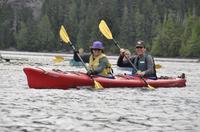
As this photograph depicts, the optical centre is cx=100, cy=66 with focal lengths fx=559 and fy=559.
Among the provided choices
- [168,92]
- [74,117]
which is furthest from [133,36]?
[74,117]

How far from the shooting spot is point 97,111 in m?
16.4

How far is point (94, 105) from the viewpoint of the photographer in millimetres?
17828

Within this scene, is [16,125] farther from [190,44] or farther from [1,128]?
[190,44]

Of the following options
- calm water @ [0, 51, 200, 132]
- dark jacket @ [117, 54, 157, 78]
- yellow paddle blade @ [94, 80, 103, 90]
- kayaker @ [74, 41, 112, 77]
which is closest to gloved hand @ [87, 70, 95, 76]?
kayaker @ [74, 41, 112, 77]

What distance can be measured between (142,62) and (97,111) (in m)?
9.19

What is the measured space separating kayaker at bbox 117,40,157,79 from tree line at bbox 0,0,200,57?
90.8 metres

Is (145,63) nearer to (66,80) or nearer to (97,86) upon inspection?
(97,86)

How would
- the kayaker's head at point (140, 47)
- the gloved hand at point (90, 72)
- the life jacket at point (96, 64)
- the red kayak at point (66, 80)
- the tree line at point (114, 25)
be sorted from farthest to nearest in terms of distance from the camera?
the tree line at point (114, 25) → the kayaker's head at point (140, 47) → the life jacket at point (96, 64) → the gloved hand at point (90, 72) → the red kayak at point (66, 80)

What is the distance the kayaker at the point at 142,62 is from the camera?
2486cm

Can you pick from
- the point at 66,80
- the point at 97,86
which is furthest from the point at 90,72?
the point at 66,80

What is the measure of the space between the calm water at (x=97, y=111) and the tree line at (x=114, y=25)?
313ft

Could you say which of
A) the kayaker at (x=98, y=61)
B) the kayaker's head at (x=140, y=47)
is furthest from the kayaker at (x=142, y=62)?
the kayaker at (x=98, y=61)

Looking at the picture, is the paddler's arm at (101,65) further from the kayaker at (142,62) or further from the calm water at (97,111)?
the kayaker at (142,62)

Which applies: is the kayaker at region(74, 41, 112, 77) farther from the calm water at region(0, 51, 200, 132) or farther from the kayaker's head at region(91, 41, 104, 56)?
the calm water at region(0, 51, 200, 132)
